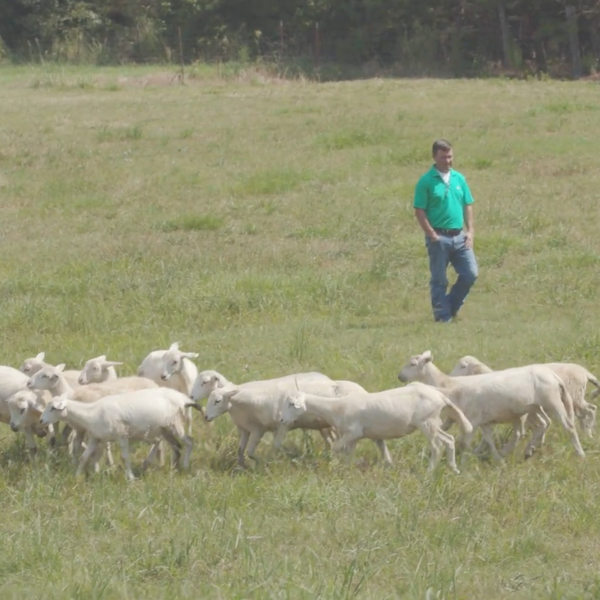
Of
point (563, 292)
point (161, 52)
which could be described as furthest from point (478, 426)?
point (161, 52)

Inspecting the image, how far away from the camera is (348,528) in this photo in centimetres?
741

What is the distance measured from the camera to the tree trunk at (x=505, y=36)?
1454 inches

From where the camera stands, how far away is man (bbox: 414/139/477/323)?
42.7ft

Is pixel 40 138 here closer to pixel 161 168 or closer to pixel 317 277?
pixel 161 168

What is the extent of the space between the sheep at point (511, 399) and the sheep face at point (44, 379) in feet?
9.70

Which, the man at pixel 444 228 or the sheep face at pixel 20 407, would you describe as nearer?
the sheep face at pixel 20 407

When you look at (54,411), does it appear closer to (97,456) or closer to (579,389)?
(97,456)

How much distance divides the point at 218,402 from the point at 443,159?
463 centimetres

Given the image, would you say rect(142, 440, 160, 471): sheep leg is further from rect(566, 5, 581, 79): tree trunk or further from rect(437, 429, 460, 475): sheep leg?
rect(566, 5, 581, 79): tree trunk

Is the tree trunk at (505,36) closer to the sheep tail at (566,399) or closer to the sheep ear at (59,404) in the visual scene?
the sheep tail at (566,399)

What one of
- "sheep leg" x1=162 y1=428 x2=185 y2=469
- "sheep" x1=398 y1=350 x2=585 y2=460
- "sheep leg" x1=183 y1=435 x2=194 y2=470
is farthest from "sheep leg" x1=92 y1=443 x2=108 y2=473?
"sheep" x1=398 y1=350 x2=585 y2=460

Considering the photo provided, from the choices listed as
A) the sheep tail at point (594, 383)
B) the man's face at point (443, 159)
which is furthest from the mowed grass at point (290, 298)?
the man's face at point (443, 159)

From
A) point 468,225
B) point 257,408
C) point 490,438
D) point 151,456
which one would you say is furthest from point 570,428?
point 468,225

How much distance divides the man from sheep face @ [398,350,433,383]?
3165 mm
